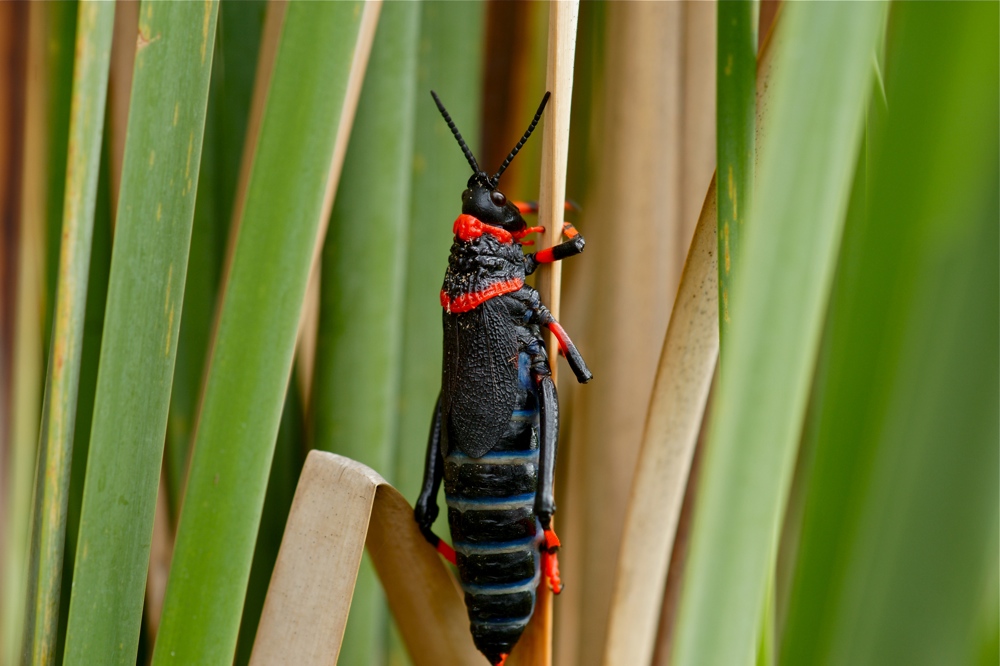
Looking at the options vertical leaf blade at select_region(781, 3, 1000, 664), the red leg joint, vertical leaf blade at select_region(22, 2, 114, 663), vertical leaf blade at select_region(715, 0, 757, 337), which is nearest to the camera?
vertical leaf blade at select_region(781, 3, 1000, 664)

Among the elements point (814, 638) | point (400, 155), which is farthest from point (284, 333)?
point (814, 638)

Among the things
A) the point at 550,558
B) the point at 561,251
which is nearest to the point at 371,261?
the point at 561,251

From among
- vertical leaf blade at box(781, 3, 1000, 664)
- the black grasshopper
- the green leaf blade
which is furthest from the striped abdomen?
vertical leaf blade at box(781, 3, 1000, 664)

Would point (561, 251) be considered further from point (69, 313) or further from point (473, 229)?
point (69, 313)

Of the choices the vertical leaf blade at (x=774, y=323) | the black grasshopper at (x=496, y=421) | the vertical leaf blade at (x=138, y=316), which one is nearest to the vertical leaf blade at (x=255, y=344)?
the vertical leaf blade at (x=138, y=316)

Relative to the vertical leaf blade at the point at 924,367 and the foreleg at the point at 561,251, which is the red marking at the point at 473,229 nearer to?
the foreleg at the point at 561,251

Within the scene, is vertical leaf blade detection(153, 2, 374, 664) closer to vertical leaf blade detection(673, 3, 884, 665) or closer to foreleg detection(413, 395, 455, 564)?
foreleg detection(413, 395, 455, 564)

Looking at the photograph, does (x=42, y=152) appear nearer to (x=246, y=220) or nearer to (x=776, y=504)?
(x=246, y=220)
